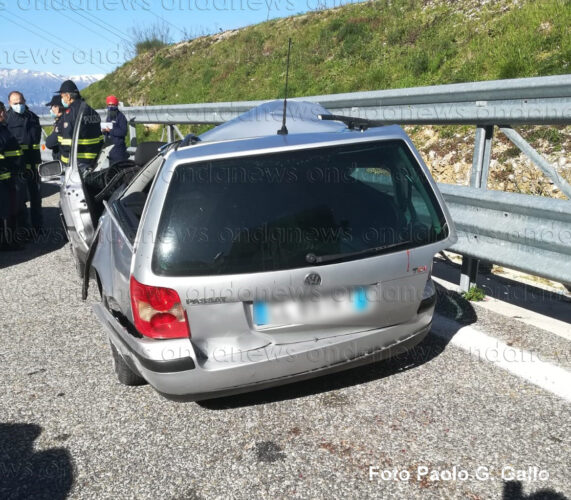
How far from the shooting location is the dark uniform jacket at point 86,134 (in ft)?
24.0

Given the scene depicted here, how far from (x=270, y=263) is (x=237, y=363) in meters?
0.53

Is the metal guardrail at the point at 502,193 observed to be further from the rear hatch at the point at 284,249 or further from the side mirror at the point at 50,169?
the side mirror at the point at 50,169

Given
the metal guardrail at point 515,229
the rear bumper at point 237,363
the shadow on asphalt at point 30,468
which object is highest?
the metal guardrail at point 515,229

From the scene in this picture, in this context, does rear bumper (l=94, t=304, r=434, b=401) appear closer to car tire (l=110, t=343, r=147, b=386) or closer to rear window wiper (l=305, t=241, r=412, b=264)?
car tire (l=110, t=343, r=147, b=386)

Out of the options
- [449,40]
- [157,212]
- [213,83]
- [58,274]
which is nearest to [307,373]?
[157,212]

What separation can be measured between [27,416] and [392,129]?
268 cm

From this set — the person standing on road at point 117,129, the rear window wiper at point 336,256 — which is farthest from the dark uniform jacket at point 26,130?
the rear window wiper at point 336,256

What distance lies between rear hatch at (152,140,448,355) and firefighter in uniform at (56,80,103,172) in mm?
3943

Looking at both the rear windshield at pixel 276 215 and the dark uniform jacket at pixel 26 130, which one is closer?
the rear windshield at pixel 276 215

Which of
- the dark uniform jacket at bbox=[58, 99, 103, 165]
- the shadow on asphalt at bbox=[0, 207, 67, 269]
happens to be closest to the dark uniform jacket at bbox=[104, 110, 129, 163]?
the dark uniform jacket at bbox=[58, 99, 103, 165]

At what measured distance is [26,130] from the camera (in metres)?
8.95

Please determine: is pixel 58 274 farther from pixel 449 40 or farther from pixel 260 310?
pixel 449 40

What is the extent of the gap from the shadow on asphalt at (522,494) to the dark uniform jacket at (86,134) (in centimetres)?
586

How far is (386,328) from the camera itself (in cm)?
344
